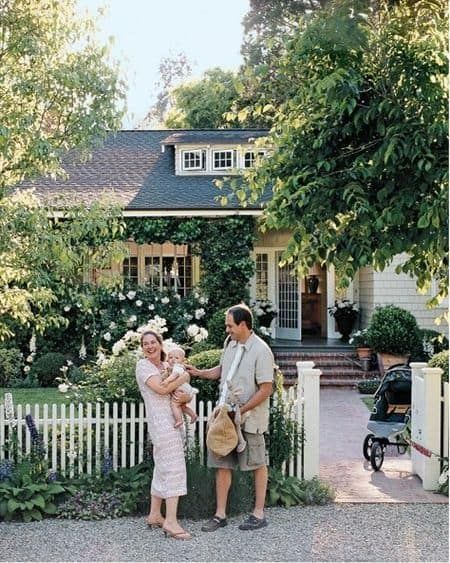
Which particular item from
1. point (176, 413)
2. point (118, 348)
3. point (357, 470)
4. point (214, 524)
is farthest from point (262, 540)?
point (357, 470)

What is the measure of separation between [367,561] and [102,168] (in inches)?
621

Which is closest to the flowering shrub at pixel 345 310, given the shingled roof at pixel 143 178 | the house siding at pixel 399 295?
the house siding at pixel 399 295

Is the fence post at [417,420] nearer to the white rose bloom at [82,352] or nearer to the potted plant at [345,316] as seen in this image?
the white rose bloom at [82,352]

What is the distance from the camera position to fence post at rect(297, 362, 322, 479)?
746 centimetres

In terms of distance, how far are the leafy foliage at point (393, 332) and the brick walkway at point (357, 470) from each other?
3.43 m

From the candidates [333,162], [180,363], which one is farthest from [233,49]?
[180,363]

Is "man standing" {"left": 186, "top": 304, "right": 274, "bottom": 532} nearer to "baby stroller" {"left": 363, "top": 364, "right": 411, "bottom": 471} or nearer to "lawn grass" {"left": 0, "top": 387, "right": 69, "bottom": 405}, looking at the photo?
"baby stroller" {"left": 363, "top": 364, "right": 411, "bottom": 471}

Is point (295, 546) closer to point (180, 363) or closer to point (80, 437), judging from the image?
point (180, 363)

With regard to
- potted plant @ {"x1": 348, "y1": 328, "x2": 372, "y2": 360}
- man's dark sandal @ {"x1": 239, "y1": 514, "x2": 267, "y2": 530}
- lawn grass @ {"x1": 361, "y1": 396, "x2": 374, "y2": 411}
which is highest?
potted plant @ {"x1": 348, "y1": 328, "x2": 372, "y2": 360}

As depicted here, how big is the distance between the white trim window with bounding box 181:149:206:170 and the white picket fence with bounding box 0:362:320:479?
13.0 metres

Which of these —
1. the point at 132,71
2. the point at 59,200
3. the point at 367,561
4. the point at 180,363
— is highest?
the point at 132,71

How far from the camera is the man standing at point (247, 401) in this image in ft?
20.8

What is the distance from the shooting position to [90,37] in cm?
768

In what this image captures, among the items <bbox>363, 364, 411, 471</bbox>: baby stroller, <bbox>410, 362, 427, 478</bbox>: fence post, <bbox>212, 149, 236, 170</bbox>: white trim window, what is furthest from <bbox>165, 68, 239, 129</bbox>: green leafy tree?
<bbox>410, 362, 427, 478</bbox>: fence post
